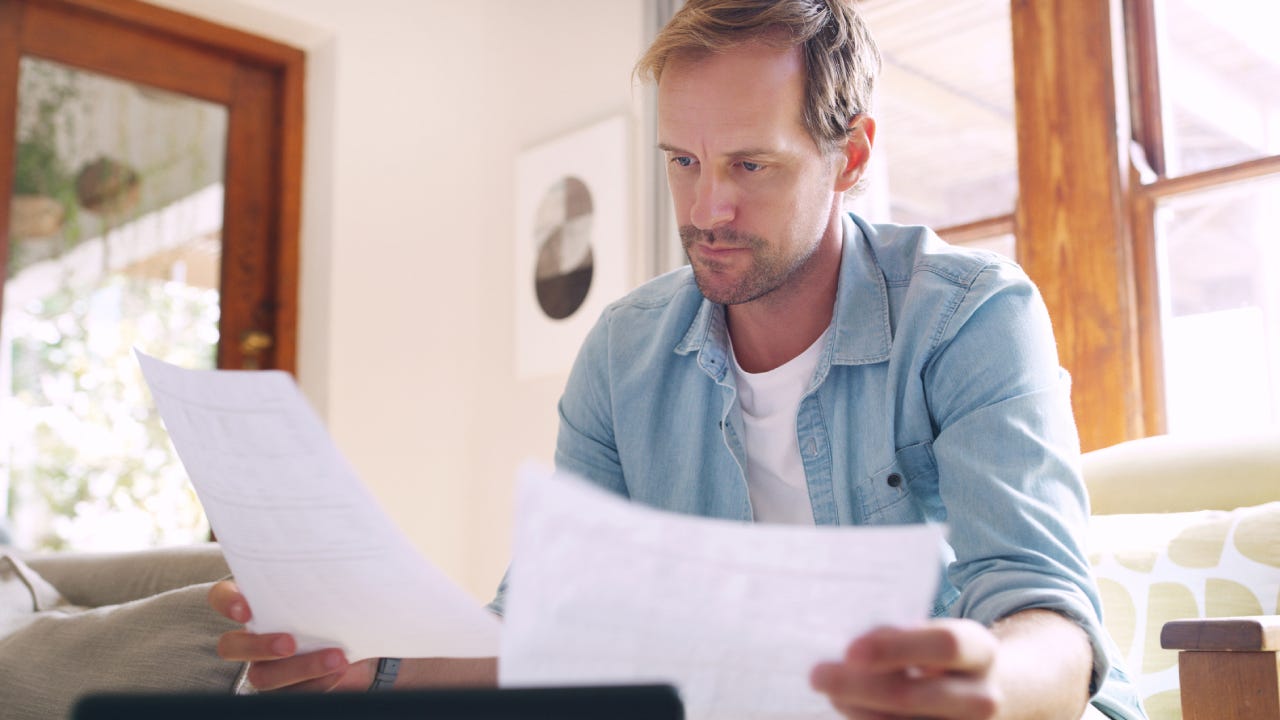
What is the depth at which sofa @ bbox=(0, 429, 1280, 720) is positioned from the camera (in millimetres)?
1131

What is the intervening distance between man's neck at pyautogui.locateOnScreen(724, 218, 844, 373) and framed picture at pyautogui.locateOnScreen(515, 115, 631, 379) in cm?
173

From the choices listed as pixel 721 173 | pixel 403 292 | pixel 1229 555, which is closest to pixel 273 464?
pixel 721 173

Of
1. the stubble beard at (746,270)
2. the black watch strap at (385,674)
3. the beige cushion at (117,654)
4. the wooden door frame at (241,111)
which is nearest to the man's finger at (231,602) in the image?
the black watch strap at (385,674)

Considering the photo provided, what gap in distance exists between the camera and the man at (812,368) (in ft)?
3.06

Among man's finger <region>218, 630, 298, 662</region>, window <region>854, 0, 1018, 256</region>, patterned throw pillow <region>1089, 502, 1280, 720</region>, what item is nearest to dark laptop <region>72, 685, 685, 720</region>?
man's finger <region>218, 630, 298, 662</region>

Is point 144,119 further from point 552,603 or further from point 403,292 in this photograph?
point 552,603

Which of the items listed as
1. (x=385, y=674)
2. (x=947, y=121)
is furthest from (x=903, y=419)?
(x=947, y=121)

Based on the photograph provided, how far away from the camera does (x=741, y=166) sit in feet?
4.00

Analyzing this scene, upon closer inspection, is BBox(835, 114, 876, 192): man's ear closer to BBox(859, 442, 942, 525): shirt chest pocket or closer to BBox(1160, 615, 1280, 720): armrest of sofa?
BBox(859, 442, 942, 525): shirt chest pocket

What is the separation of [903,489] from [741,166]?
0.39 m

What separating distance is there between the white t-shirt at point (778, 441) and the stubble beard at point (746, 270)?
9 cm

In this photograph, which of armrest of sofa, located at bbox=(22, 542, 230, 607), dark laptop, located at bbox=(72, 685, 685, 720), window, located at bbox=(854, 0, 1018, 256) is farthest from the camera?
window, located at bbox=(854, 0, 1018, 256)

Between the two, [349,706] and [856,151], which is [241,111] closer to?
[856,151]

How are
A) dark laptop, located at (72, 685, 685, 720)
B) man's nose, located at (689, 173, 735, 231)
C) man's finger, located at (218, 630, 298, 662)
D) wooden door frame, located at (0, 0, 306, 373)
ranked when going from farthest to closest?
wooden door frame, located at (0, 0, 306, 373) → man's nose, located at (689, 173, 735, 231) → man's finger, located at (218, 630, 298, 662) → dark laptop, located at (72, 685, 685, 720)
